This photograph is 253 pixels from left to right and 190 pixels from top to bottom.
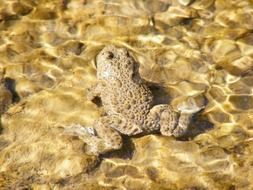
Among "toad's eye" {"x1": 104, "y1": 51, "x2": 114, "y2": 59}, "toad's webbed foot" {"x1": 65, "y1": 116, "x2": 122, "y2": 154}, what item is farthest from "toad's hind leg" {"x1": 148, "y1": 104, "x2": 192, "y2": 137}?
"toad's eye" {"x1": 104, "y1": 51, "x2": 114, "y2": 59}

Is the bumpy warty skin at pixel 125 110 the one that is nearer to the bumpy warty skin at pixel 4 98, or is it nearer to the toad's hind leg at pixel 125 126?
the toad's hind leg at pixel 125 126

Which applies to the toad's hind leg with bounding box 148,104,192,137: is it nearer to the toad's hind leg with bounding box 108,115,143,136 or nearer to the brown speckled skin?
the brown speckled skin

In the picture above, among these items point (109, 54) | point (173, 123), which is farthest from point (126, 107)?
point (109, 54)

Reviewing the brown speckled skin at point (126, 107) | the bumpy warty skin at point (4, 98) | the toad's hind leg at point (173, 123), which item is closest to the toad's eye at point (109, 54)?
the brown speckled skin at point (126, 107)

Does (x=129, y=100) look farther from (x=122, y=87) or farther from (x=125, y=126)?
(x=125, y=126)

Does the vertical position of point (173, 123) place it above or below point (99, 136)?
above

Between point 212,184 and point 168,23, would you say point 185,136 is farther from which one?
point 168,23
